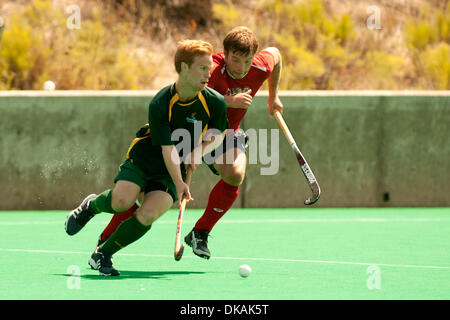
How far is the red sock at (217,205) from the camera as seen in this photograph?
7.60 metres

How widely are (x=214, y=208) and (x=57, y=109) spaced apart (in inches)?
185

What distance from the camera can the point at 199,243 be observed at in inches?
293

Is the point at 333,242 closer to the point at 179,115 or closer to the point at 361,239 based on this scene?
the point at 361,239

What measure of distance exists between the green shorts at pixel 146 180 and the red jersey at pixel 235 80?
0.91 m

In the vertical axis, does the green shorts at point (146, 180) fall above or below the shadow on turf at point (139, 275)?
above

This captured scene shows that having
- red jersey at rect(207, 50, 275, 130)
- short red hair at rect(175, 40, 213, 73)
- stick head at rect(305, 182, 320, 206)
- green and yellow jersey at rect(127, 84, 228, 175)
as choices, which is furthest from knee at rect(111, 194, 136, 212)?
stick head at rect(305, 182, 320, 206)

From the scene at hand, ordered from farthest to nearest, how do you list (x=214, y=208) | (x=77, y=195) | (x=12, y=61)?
(x=12, y=61) → (x=77, y=195) → (x=214, y=208)

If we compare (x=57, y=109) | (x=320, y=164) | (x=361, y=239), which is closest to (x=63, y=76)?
(x=57, y=109)

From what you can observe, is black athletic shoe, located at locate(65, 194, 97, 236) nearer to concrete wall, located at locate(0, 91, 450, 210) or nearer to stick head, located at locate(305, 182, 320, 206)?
stick head, located at locate(305, 182, 320, 206)

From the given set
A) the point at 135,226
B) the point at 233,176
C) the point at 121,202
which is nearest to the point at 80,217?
the point at 121,202

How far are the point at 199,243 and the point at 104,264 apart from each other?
0.94 m

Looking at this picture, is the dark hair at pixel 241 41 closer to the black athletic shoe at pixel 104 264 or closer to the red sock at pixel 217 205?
the red sock at pixel 217 205

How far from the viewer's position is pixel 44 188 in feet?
38.7

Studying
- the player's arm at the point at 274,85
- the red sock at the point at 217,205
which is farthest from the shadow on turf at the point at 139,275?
the player's arm at the point at 274,85
